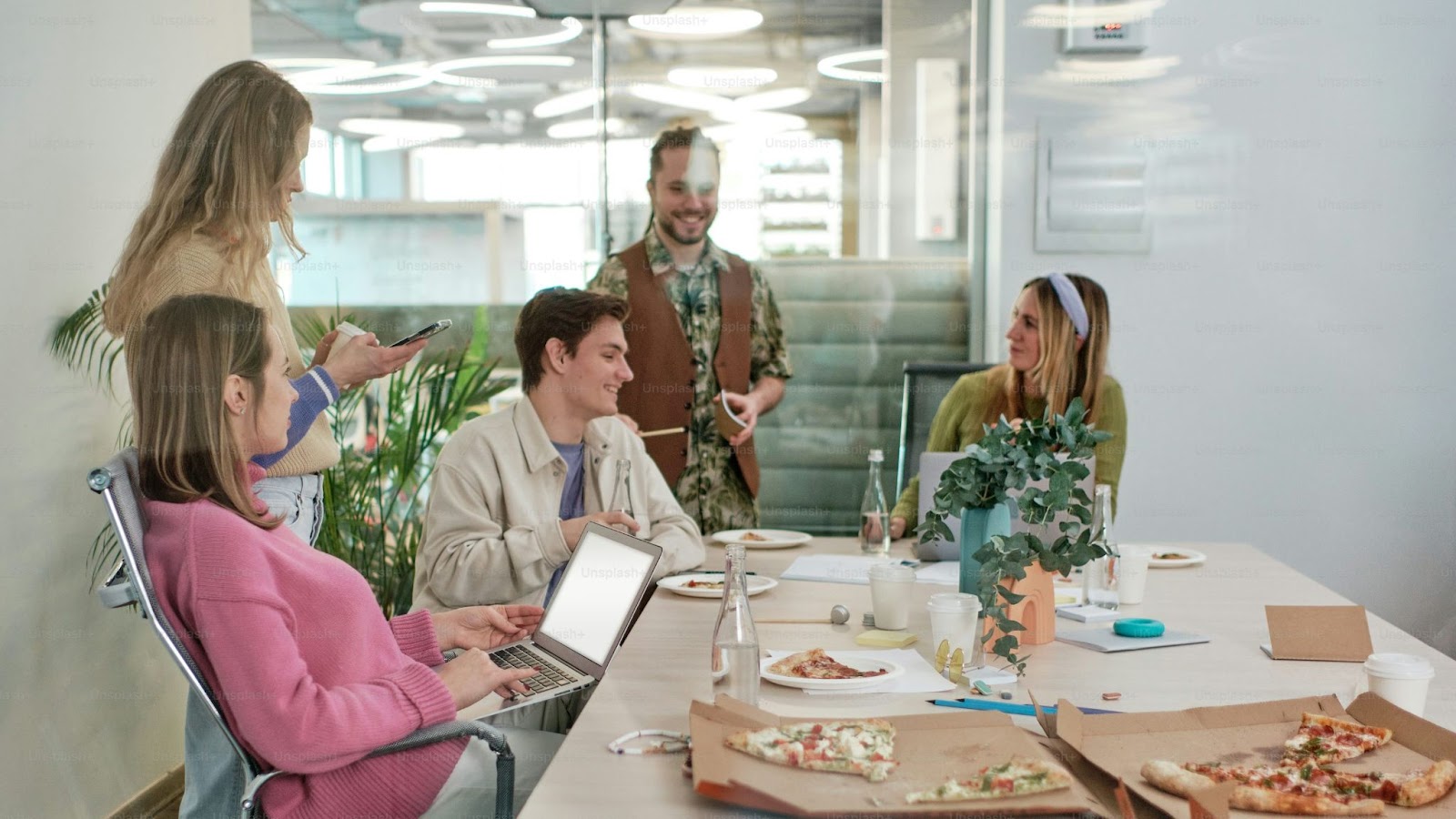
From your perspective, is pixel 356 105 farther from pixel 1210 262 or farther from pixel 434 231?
pixel 1210 262

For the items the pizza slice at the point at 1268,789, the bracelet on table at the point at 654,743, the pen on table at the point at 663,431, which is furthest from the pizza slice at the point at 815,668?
the pen on table at the point at 663,431

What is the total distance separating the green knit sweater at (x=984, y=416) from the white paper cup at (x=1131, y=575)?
880 millimetres

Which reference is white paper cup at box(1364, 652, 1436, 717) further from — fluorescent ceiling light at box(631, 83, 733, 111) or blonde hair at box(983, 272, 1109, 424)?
fluorescent ceiling light at box(631, 83, 733, 111)

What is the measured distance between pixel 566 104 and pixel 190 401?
271cm

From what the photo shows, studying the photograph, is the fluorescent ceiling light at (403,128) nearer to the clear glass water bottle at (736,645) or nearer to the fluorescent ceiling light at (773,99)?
the fluorescent ceiling light at (773,99)

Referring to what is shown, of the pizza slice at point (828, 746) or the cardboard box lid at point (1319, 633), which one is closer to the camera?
the pizza slice at point (828, 746)

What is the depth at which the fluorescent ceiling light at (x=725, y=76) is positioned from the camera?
3977 mm

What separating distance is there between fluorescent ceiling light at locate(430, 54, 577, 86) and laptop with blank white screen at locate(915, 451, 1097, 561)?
2.20 meters

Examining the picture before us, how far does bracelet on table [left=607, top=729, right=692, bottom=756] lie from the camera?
129cm

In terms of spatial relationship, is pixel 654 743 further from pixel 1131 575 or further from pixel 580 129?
pixel 580 129

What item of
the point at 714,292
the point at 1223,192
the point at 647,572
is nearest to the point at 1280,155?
the point at 1223,192

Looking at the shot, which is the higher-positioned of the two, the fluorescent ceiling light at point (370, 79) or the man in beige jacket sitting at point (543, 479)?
the fluorescent ceiling light at point (370, 79)

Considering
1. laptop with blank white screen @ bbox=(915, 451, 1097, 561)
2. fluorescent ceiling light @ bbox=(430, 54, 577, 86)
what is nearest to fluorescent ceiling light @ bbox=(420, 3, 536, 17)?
fluorescent ceiling light @ bbox=(430, 54, 577, 86)

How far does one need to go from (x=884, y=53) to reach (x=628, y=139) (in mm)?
881
